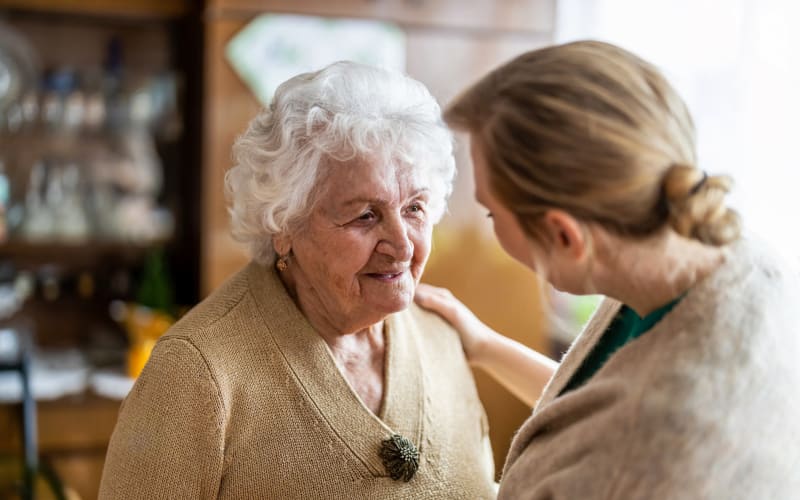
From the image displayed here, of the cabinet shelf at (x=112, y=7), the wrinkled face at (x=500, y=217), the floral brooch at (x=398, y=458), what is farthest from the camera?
the cabinet shelf at (x=112, y=7)

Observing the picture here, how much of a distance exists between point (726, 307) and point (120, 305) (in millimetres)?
2935

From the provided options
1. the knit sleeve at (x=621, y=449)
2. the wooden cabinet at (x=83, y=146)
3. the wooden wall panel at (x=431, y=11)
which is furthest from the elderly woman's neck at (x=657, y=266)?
the wooden cabinet at (x=83, y=146)

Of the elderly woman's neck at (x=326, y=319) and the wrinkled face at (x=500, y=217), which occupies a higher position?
the wrinkled face at (x=500, y=217)

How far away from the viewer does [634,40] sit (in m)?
2.73

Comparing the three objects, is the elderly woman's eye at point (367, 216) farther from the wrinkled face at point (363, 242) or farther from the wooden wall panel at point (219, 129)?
the wooden wall panel at point (219, 129)

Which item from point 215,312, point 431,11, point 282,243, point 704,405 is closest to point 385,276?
point 282,243

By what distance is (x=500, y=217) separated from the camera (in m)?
0.96

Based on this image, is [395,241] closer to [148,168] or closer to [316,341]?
[316,341]

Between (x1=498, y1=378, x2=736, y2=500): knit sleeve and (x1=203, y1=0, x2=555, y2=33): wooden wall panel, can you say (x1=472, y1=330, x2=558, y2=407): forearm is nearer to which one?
(x1=498, y1=378, x2=736, y2=500): knit sleeve

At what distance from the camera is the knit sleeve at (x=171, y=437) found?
1245 millimetres

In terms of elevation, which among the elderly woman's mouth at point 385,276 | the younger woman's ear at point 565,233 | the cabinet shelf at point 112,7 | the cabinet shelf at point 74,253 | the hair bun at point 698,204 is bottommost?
the cabinet shelf at point 74,253

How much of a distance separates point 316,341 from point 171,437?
0.95ft

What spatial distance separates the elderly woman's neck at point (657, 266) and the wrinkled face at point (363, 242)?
0.53 m

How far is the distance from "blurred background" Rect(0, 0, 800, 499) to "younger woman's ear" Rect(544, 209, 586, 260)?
1.82 metres
